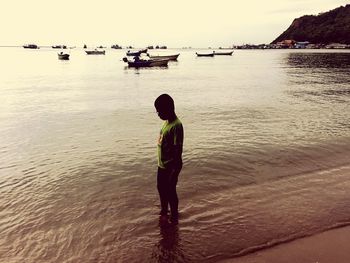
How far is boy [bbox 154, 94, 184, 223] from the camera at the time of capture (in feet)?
17.7

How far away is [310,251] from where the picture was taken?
5.27m

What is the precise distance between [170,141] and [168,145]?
9cm

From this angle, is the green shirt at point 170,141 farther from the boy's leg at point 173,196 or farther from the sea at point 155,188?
the sea at point 155,188

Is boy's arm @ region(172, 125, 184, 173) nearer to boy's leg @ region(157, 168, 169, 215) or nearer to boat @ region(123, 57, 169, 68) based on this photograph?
boy's leg @ region(157, 168, 169, 215)

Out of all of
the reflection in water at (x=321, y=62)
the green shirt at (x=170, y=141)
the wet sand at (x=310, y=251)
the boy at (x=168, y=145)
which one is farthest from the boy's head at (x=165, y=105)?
the reflection in water at (x=321, y=62)

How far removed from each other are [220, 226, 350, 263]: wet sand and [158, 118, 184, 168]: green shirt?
185 cm

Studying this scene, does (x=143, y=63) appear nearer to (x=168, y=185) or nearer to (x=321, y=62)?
(x=321, y=62)

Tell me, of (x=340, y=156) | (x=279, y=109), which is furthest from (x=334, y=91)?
(x=340, y=156)

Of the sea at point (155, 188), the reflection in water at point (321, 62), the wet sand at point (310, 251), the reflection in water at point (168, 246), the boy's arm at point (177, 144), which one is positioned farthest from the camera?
the reflection in water at point (321, 62)

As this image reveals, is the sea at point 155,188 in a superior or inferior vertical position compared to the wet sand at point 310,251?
inferior

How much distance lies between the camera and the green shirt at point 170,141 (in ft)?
18.0

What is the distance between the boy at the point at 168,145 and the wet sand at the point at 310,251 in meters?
1.61

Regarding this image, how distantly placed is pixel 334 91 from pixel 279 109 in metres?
11.3

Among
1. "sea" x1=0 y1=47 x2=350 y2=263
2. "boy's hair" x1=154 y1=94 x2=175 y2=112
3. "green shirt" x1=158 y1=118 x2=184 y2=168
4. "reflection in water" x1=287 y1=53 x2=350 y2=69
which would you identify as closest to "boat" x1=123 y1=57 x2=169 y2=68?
"reflection in water" x1=287 y1=53 x2=350 y2=69
